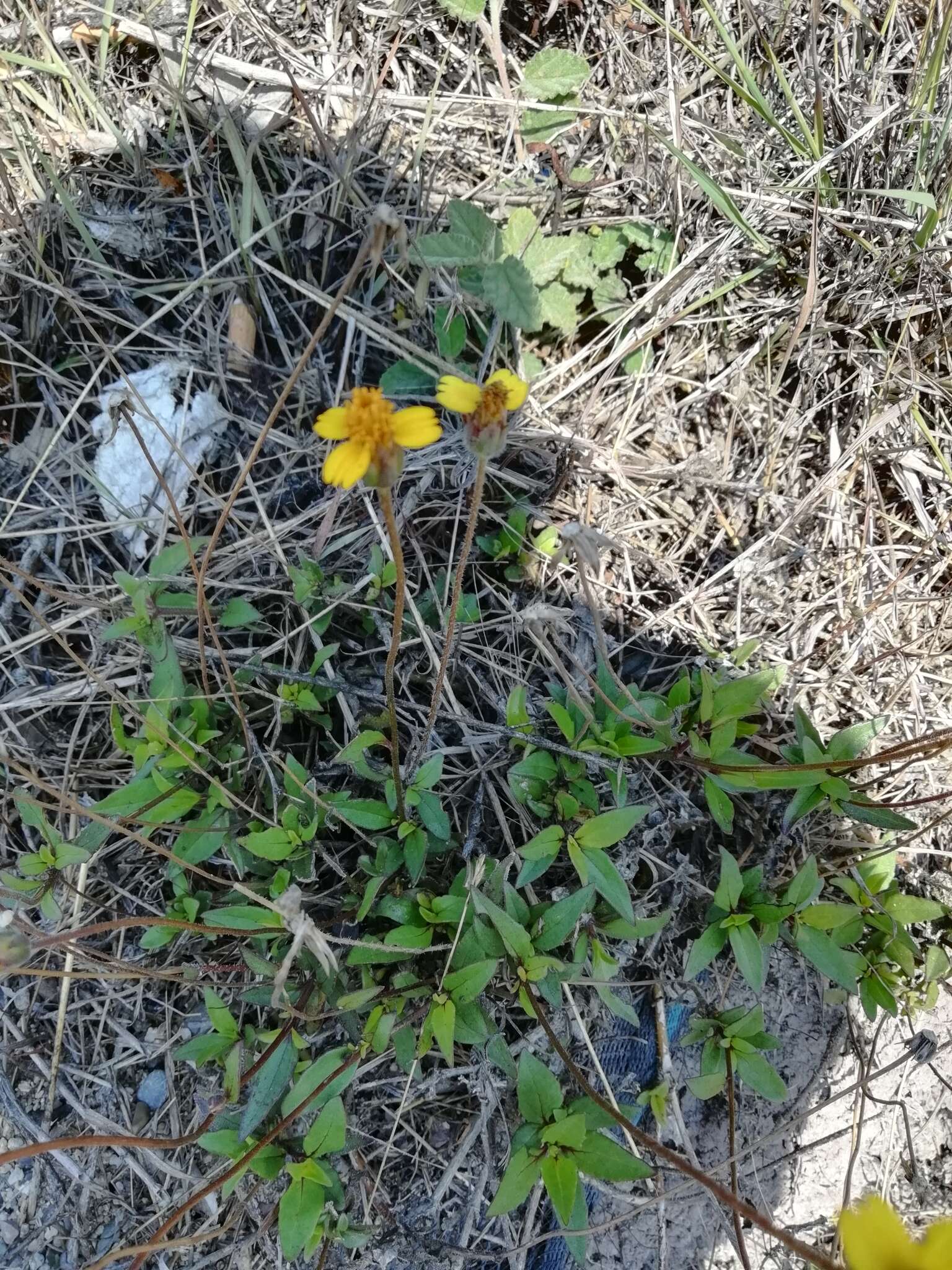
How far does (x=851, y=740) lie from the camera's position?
199 cm

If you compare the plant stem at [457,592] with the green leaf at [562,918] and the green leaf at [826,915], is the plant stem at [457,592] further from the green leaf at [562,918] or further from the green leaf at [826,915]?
the green leaf at [826,915]

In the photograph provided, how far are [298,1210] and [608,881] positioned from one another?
2.97 ft

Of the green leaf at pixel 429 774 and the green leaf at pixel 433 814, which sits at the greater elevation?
the green leaf at pixel 429 774

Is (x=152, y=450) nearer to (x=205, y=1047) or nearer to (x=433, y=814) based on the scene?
(x=433, y=814)

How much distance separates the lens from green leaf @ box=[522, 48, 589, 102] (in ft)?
8.38

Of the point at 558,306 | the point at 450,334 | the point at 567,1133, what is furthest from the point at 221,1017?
the point at 558,306

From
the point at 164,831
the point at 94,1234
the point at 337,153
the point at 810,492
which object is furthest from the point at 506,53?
the point at 94,1234

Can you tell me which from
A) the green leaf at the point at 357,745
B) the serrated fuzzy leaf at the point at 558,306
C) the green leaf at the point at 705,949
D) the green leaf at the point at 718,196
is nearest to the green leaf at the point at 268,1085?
the green leaf at the point at 357,745

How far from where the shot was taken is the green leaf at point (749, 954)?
1870 millimetres

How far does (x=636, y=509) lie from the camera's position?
8.25ft

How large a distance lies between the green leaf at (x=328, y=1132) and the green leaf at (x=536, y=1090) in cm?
37

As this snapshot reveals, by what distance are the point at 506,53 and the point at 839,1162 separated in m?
3.30

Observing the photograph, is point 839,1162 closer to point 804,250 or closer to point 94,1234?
point 94,1234

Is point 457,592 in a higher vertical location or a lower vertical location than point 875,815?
higher
